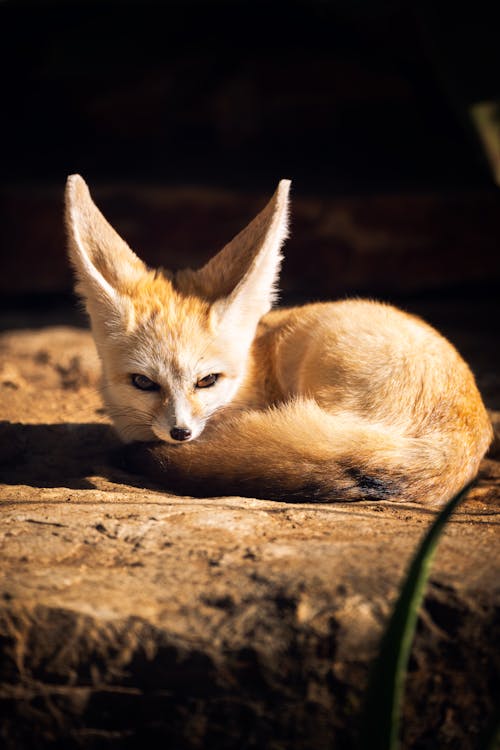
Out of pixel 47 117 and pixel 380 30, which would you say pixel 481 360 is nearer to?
pixel 380 30

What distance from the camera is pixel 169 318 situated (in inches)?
106

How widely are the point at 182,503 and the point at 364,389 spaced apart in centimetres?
78

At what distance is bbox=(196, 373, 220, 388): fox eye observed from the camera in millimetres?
2693

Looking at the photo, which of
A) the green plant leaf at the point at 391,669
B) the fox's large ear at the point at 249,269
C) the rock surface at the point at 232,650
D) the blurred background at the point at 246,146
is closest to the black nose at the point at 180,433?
the fox's large ear at the point at 249,269

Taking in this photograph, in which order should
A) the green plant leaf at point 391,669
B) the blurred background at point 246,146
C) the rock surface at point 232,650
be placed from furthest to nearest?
the blurred background at point 246,146, the rock surface at point 232,650, the green plant leaf at point 391,669

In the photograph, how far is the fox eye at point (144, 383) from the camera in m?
2.63

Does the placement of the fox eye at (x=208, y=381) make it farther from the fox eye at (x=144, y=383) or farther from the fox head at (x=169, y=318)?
the fox eye at (x=144, y=383)

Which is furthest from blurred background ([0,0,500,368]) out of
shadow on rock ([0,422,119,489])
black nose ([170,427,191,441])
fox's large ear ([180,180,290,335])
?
black nose ([170,427,191,441])

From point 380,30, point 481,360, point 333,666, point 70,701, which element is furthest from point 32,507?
point 380,30

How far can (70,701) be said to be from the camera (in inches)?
62.9

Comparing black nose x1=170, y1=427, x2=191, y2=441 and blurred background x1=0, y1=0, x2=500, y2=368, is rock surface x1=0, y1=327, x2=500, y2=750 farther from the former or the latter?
blurred background x1=0, y1=0, x2=500, y2=368

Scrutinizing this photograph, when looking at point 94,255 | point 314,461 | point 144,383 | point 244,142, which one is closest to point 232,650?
point 314,461

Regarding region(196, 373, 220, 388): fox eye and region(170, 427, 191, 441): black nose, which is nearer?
region(170, 427, 191, 441): black nose

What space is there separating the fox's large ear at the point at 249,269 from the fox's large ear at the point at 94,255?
29 cm
